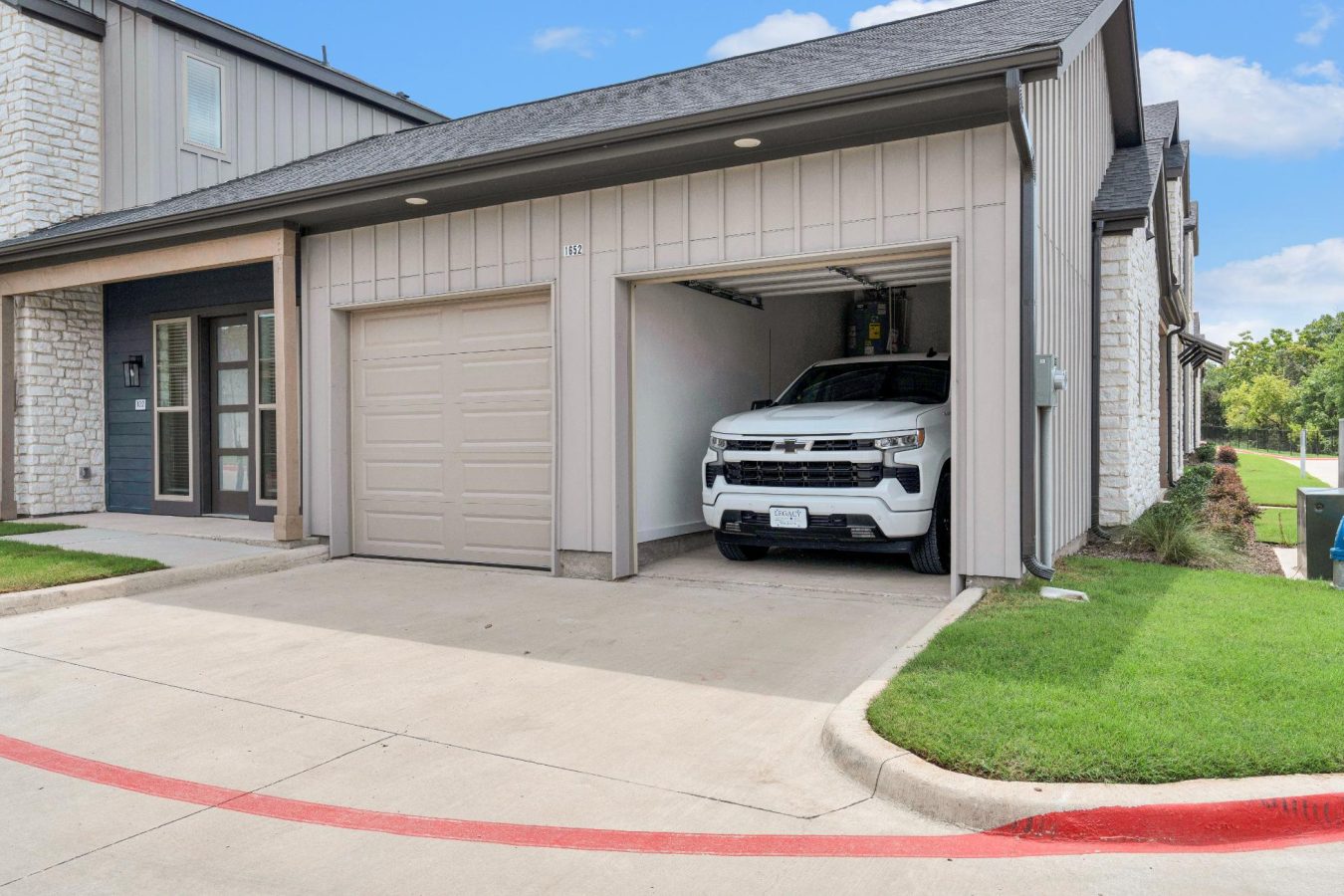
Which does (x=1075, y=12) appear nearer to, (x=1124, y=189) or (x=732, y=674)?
(x=1124, y=189)

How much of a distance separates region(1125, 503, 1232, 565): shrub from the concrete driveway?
8.32 ft

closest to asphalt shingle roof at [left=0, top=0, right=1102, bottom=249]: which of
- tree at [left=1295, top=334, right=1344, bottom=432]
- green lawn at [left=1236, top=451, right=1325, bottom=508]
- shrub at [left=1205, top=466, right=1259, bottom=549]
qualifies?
shrub at [left=1205, top=466, right=1259, bottom=549]

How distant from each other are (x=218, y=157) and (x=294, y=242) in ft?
19.5

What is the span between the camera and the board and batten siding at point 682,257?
6473 mm

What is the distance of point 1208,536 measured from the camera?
334 inches

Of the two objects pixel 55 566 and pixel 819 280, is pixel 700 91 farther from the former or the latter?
pixel 55 566

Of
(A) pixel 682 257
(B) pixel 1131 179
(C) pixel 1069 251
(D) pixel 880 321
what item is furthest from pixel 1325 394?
(A) pixel 682 257

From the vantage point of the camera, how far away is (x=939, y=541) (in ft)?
25.0

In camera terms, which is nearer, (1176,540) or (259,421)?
(1176,540)

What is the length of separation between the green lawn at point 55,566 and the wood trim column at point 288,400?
56.8 inches

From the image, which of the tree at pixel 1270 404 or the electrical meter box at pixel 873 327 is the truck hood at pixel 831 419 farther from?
the tree at pixel 1270 404

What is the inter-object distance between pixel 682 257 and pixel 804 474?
1.98 metres

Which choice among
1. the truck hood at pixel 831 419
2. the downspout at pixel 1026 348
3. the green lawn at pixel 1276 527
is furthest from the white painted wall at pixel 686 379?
the green lawn at pixel 1276 527

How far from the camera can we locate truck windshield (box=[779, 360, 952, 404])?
8352mm
